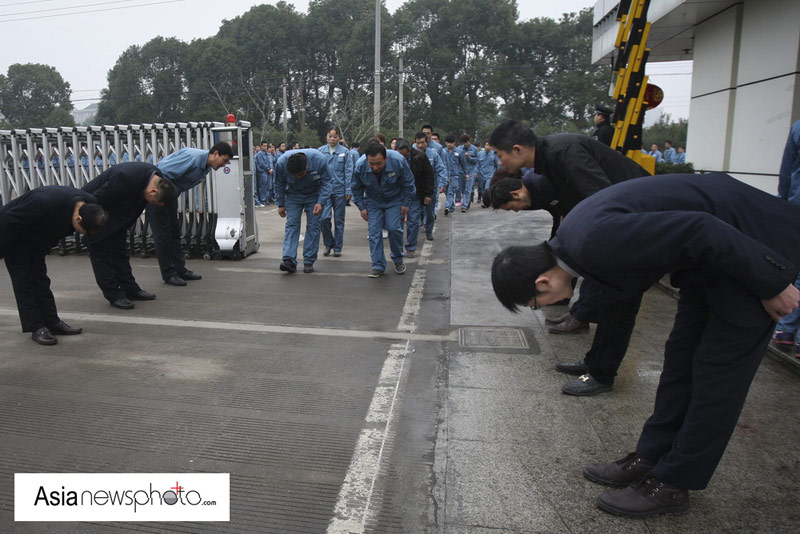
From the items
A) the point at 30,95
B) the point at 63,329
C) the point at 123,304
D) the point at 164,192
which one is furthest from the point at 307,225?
the point at 30,95

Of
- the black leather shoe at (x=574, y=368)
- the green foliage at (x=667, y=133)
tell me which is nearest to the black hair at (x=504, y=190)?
the black leather shoe at (x=574, y=368)

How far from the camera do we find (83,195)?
17.2 feet

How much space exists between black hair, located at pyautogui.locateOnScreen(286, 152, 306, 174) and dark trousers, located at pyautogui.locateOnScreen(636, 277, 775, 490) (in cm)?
583

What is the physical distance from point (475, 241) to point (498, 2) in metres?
49.5

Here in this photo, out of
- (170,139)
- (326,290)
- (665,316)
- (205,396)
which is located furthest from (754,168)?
(170,139)

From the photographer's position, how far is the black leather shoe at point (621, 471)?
9.55 ft

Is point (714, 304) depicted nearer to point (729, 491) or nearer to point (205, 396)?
point (729, 491)

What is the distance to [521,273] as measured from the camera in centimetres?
253

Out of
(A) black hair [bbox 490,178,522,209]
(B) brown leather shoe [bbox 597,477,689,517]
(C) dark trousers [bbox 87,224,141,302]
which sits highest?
(A) black hair [bbox 490,178,522,209]

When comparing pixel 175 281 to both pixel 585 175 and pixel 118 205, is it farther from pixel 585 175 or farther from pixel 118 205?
pixel 585 175

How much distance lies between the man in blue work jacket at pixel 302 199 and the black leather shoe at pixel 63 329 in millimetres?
3002

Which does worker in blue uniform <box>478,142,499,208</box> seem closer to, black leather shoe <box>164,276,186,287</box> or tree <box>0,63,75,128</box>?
black leather shoe <box>164,276,186,287</box>

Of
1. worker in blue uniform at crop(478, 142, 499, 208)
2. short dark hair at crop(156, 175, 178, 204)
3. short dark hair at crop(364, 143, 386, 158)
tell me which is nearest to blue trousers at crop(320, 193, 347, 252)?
short dark hair at crop(364, 143, 386, 158)

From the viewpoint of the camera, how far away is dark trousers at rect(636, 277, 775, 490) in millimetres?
2498
